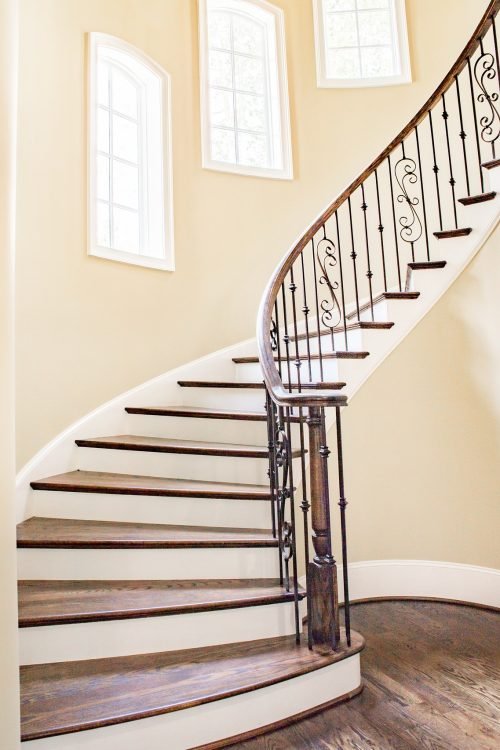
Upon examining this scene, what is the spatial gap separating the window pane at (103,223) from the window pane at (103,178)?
7cm

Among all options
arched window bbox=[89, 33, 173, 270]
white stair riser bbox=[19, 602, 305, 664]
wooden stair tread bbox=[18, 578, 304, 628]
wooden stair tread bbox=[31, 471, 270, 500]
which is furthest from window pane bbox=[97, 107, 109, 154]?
white stair riser bbox=[19, 602, 305, 664]

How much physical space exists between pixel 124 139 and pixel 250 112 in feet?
4.29

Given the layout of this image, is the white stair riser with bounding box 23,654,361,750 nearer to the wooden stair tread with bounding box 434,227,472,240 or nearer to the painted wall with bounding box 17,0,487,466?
the painted wall with bounding box 17,0,487,466

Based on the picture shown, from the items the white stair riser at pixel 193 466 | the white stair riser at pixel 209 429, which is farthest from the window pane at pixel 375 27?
the white stair riser at pixel 193 466

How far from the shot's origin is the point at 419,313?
119 inches

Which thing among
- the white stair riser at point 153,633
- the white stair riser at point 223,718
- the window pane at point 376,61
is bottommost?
the white stair riser at point 223,718

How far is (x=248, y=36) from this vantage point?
15.2 ft

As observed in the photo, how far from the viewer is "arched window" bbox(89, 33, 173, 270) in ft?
12.1

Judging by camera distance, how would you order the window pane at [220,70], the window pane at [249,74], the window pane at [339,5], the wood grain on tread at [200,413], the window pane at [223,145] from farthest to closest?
the window pane at [339,5]
the window pane at [249,74]
the window pane at [220,70]
the window pane at [223,145]
the wood grain on tread at [200,413]

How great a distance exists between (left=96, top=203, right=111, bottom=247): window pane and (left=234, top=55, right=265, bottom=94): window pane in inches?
75.0

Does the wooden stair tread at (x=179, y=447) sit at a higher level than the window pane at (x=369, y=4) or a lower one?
lower

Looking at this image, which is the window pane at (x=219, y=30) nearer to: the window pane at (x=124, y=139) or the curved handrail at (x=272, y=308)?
the window pane at (x=124, y=139)

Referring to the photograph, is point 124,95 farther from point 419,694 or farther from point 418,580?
point 419,694

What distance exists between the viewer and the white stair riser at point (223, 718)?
1528 mm
